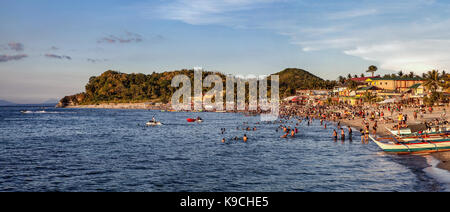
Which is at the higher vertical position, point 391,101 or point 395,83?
point 395,83

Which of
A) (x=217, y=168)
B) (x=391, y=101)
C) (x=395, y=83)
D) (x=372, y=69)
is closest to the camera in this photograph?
(x=217, y=168)

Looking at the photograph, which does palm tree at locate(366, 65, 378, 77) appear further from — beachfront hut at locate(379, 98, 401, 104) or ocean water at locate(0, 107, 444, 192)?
ocean water at locate(0, 107, 444, 192)

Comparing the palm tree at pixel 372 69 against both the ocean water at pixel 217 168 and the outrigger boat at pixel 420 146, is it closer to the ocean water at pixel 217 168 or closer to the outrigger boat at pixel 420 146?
the ocean water at pixel 217 168

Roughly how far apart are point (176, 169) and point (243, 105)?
141 m

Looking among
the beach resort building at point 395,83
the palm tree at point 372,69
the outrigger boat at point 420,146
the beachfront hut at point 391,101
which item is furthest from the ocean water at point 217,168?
the palm tree at point 372,69

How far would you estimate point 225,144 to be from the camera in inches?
1801

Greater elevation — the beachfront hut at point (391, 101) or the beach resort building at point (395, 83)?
the beach resort building at point (395, 83)

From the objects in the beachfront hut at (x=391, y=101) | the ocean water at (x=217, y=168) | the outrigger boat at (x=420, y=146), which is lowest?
the ocean water at (x=217, y=168)

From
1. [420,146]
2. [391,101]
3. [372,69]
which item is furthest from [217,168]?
[372,69]

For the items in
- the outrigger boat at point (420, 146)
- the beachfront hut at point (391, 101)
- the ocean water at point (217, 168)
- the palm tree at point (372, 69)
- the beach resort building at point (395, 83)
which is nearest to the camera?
the ocean water at point (217, 168)

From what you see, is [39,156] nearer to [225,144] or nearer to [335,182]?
→ [225,144]

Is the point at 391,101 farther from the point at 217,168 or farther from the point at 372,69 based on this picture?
the point at 372,69
